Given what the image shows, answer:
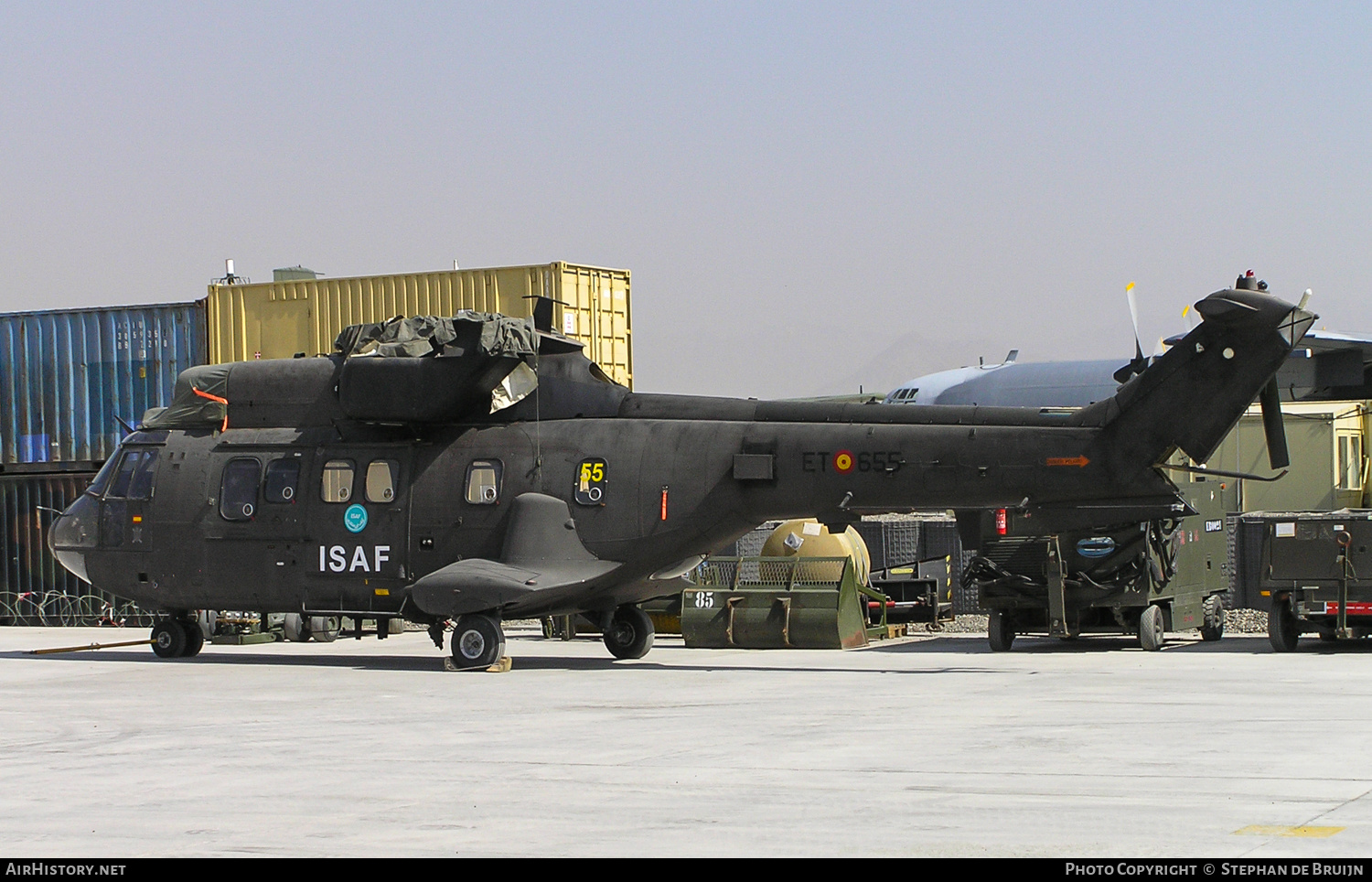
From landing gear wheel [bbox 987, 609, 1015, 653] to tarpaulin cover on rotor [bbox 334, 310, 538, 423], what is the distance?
7.39 metres

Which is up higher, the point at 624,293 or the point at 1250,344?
the point at 624,293

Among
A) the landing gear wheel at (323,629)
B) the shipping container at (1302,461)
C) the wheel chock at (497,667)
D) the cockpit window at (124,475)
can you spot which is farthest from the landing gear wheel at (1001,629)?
the shipping container at (1302,461)

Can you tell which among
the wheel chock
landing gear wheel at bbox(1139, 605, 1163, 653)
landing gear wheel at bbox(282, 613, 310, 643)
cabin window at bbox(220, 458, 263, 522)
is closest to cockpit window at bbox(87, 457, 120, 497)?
cabin window at bbox(220, 458, 263, 522)

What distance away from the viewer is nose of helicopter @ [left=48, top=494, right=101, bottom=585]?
1897 cm

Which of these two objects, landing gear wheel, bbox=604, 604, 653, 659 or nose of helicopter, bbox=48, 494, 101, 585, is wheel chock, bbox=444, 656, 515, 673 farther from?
nose of helicopter, bbox=48, 494, 101, 585

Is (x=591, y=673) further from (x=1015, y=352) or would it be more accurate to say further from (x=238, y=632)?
(x=1015, y=352)

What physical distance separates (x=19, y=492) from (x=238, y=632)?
25.3ft

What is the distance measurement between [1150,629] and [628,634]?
6.74 meters

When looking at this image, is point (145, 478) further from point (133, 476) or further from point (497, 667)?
point (497, 667)

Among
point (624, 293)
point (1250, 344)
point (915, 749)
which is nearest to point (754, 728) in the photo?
point (915, 749)

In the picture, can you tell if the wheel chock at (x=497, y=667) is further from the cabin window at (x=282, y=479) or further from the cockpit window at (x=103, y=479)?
the cockpit window at (x=103, y=479)

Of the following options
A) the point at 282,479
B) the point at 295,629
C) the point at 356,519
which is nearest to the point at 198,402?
the point at 282,479

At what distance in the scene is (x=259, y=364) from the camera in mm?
18781
